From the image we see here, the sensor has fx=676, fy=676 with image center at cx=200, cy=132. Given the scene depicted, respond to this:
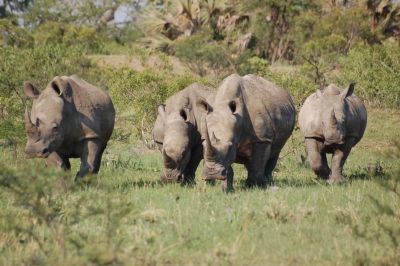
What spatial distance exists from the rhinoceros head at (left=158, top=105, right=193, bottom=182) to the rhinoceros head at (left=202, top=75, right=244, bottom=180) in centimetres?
53

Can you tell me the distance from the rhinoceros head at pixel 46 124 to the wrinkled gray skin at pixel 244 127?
211cm

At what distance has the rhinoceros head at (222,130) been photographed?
857 centimetres

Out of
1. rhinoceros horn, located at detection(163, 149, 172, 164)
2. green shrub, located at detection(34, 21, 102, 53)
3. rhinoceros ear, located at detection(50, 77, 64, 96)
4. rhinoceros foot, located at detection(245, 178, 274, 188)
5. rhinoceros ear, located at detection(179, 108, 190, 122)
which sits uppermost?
rhinoceros ear, located at detection(50, 77, 64, 96)

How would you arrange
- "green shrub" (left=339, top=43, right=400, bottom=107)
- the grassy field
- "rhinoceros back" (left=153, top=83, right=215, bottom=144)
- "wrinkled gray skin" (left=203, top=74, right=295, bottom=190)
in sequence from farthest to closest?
"green shrub" (left=339, top=43, right=400, bottom=107) < "rhinoceros back" (left=153, top=83, right=215, bottom=144) < "wrinkled gray skin" (left=203, top=74, right=295, bottom=190) < the grassy field

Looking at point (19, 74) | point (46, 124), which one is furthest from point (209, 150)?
point (19, 74)

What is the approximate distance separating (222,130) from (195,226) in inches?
99.5

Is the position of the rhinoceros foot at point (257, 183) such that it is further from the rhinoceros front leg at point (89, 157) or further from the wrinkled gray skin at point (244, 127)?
the rhinoceros front leg at point (89, 157)

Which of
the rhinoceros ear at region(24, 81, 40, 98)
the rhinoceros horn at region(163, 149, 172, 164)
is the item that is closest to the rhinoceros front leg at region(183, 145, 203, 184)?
the rhinoceros horn at region(163, 149, 172, 164)

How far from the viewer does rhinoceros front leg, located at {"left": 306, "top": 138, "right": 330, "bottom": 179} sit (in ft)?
36.8

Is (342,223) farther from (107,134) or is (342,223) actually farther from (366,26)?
(366,26)

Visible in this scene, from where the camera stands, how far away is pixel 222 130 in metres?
8.88

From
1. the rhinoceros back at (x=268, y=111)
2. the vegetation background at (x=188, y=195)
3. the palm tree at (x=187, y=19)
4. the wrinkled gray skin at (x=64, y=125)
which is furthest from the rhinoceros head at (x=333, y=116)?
the palm tree at (x=187, y=19)

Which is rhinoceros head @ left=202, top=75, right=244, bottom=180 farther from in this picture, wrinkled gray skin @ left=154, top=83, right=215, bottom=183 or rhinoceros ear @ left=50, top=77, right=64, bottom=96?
rhinoceros ear @ left=50, top=77, right=64, bottom=96

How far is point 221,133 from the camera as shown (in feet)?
29.1
